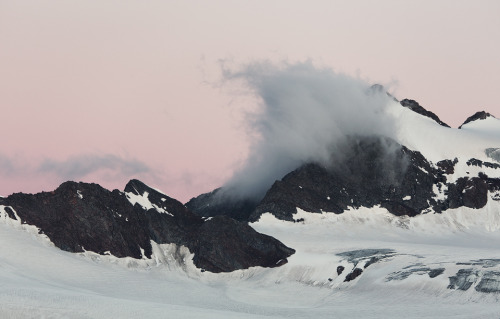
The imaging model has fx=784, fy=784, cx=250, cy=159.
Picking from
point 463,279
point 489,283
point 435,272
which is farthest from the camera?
point 435,272

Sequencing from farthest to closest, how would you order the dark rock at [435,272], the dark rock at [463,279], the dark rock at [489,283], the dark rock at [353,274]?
1. the dark rock at [353,274]
2. the dark rock at [435,272]
3. the dark rock at [463,279]
4. the dark rock at [489,283]

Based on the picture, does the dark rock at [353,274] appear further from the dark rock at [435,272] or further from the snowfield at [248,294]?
the dark rock at [435,272]

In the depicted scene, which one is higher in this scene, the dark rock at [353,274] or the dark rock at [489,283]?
the dark rock at [353,274]

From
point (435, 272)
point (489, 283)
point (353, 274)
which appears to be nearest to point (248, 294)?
point (353, 274)

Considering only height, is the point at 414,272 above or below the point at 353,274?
below

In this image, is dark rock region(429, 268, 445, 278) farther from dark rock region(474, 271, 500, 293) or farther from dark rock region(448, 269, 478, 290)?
dark rock region(474, 271, 500, 293)

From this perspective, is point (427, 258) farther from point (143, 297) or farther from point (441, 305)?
point (143, 297)

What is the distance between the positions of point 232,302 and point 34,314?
56.1m

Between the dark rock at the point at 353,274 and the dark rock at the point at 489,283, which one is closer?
the dark rock at the point at 489,283

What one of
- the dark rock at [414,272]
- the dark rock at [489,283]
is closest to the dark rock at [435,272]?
the dark rock at [414,272]

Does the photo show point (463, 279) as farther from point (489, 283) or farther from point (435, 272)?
point (435, 272)

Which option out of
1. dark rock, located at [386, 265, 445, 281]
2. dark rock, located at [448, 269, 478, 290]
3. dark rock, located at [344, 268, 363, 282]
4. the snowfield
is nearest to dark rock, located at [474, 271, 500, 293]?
the snowfield

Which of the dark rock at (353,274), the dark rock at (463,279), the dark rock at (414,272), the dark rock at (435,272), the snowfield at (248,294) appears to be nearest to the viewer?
the snowfield at (248,294)

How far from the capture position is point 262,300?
186 m
